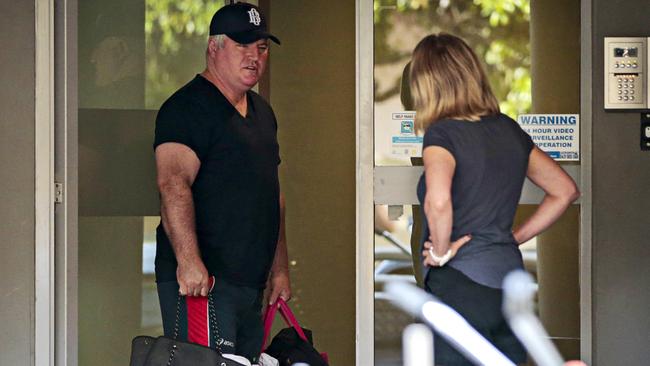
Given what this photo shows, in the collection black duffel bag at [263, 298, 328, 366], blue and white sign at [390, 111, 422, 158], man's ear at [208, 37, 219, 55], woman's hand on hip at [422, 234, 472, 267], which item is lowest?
black duffel bag at [263, 298, 328, 366]

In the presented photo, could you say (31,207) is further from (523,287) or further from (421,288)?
(523,287)

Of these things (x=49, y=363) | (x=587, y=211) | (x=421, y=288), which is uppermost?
(x=587, y=211)

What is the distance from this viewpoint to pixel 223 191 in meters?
4.39

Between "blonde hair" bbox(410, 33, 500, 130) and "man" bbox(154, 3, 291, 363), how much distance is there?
3.08 ft

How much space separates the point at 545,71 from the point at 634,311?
1.07 meters

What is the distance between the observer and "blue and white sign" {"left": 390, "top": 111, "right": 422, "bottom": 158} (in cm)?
479

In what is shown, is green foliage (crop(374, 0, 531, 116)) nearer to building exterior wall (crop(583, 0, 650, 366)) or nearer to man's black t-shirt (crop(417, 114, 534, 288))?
building exterior wall (crop(583, 0, 650, 366))

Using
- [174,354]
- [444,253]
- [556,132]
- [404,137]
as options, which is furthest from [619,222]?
[174,354]

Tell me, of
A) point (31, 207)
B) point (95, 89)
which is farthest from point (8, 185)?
point (95, 89)

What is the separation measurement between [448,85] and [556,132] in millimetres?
1225

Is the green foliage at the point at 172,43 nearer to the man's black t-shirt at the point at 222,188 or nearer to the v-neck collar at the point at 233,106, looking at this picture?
the v-neck collar at the point at 233,106

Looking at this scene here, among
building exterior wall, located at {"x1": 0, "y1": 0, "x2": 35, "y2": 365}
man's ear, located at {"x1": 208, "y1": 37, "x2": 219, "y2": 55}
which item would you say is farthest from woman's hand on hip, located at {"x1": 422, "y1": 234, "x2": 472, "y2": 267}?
building exterior wall, located at {"x1": 0, "y1": 0, "x2": 35, "y2": 365}

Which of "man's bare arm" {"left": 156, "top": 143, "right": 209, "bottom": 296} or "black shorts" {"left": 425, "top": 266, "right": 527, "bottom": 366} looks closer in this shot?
"black shorts" {"left": 425, "top": 266, "right": 527, "bottom": 366}

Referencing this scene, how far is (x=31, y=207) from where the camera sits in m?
4.75
